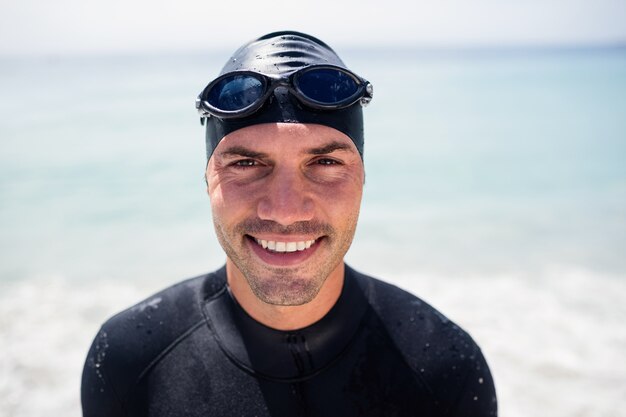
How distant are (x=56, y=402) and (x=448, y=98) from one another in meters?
31.0

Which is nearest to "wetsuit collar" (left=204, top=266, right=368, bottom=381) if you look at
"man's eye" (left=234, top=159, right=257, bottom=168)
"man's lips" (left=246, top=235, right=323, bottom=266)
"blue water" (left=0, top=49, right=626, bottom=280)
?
"man's lips" (left=246, top=235, right=323, bottom=266)

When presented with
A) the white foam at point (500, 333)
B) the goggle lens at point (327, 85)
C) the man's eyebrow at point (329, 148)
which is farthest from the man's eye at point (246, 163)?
the white foam at point (500, 333)

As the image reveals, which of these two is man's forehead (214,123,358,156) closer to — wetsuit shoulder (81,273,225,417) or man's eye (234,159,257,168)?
man's eye (234,159,257,168)

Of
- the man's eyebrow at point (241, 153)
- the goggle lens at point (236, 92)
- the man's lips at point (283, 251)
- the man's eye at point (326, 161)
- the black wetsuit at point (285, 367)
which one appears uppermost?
the goggle lens at point (236, 92)

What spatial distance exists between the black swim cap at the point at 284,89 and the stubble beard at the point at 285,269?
A: 0.39 meters

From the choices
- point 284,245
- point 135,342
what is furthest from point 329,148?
point 135,342

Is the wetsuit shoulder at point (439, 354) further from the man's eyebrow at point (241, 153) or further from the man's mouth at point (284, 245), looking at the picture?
the man's eyebrow at point (241, 153)

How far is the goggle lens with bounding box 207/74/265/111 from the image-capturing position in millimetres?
1955

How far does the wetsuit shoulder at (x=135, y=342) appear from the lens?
2.03 m

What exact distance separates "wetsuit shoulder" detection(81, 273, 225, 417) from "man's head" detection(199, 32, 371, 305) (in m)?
0.46

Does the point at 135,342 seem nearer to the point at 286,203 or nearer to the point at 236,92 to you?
the point at 286,203

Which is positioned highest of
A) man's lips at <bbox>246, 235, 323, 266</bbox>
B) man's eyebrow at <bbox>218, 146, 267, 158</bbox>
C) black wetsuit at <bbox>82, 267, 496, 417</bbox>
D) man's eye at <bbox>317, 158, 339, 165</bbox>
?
man's eyebrow at <bbox>218, 146, 267, 158</bbox>

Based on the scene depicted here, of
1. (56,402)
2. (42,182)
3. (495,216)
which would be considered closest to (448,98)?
(495,216)

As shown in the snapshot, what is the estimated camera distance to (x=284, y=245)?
6.12 ft
